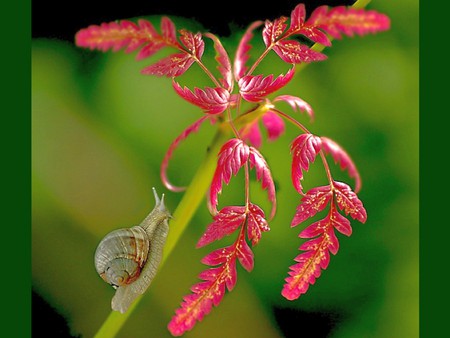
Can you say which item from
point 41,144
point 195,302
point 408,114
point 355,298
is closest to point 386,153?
point 408,114

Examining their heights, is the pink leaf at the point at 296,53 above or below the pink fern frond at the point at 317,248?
above

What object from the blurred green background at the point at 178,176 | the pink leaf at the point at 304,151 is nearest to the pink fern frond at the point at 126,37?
the blurred green background at the point at 178,176

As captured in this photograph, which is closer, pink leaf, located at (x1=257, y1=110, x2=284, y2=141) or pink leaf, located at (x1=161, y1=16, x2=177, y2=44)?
pink leaf, located at (x1=161, y1=16, x2=177, y2=44)

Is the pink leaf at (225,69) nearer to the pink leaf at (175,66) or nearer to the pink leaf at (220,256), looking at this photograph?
the pink leaf at (175,66)

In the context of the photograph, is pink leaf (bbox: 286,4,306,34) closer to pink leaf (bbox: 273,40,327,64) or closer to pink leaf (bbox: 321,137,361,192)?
pink leaf (bbox: 273,40,327,64)

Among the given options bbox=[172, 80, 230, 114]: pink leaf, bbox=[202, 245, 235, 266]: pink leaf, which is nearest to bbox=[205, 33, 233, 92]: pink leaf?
bbox=[172, 80, 230, 114]: pink leaf

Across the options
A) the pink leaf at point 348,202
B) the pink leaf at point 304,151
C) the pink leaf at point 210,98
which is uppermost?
the pink leaf at point 210,98
